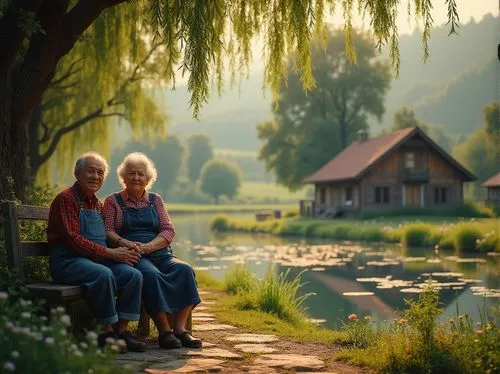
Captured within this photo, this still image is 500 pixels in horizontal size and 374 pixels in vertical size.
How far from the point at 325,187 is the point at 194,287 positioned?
35.5 meters

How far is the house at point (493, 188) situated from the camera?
37.7 m

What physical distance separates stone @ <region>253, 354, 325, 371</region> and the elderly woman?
26.0 inches

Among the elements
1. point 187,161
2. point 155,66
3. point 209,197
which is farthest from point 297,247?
point 187,161

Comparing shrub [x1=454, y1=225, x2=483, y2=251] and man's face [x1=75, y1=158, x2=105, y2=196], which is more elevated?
man's face [x1=75, y1=158, x2=105, y2=196]

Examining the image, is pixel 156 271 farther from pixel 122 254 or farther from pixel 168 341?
pixel 168 341

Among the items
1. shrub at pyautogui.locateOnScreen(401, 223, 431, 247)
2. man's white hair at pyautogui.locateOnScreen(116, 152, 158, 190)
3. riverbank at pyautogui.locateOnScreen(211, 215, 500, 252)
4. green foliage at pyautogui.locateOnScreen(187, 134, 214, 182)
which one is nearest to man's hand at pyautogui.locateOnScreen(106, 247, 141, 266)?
man's white hair at pyautogui.locateOnScreen(116, 152, 158, 190)

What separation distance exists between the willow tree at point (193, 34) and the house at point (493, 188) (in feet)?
105

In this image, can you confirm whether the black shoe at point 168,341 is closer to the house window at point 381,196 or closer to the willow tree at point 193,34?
Result: the willow tree at point 193,34

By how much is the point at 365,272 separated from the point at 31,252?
1104 centimetres

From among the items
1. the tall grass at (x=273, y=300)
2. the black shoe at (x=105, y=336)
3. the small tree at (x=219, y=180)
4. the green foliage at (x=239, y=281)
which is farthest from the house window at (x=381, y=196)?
the small tree at (x=219, y=180)

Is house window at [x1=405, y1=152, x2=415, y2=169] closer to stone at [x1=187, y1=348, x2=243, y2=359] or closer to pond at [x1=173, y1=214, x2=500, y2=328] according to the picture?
pond at [x1=173, y1=214, x2=500, y2=328]

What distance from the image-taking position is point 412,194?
1483 inches

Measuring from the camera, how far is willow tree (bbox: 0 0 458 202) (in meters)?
5.97

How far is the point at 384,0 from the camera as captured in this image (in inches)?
240
